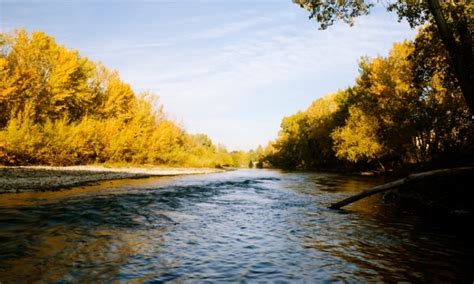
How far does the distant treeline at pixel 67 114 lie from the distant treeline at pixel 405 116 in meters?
28.0

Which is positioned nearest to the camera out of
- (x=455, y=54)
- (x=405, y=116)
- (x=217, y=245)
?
(x=217, y=245)

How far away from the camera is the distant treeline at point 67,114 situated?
98.8 feet

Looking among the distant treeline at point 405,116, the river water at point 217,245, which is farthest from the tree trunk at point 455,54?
the distant treeline at point 405,116

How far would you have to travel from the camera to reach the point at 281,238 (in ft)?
30.2

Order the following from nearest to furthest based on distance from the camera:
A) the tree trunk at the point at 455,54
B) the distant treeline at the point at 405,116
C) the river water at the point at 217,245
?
1. the river water at the point at 217,245
2. the tree trunk at the point at 455,54
3. the distant treeline at the point at 405,116

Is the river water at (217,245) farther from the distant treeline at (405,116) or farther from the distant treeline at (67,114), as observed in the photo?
the distant treeline at (67,114)

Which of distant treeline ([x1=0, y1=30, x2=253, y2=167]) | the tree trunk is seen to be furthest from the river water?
distant treeline ([x1=0, y1=30, x2=253, y2=167])

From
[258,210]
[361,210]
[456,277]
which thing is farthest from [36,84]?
[456,277]

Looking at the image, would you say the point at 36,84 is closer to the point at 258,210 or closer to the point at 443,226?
the point at 258,210

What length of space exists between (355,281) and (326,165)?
72.5 meters

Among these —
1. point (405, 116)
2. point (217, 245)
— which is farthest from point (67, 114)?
point (217, 245)

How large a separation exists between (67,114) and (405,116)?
37838mm

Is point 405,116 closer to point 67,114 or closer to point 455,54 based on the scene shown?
point 455,54

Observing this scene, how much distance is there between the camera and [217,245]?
328 inches
